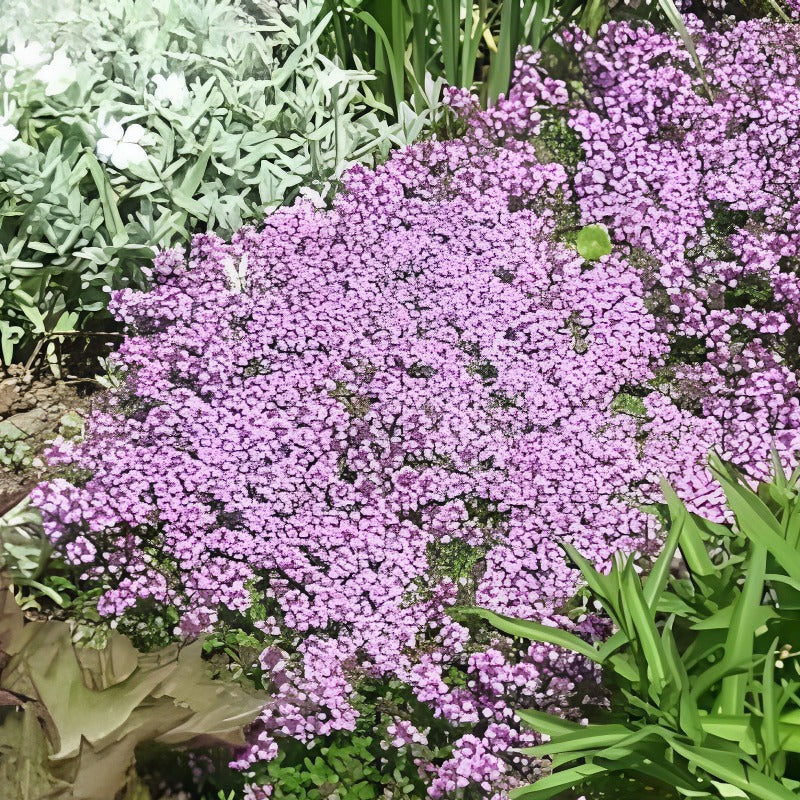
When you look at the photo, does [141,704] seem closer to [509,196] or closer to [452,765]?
[452,765]

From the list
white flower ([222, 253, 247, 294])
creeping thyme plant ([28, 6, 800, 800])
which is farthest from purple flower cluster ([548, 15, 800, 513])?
white flower ([222, 253, 247, 294])

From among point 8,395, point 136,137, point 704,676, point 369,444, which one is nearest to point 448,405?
point 369,444

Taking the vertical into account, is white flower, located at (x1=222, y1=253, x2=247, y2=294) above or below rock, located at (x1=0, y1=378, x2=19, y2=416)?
above

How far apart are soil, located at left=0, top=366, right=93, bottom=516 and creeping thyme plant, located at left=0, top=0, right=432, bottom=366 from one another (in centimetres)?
13

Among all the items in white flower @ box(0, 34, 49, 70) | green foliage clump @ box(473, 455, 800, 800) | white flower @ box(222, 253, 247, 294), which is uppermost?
white flower @ box(0, 34, 49, 70)

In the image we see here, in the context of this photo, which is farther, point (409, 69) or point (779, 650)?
point (409, 69)

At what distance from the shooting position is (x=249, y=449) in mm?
2879

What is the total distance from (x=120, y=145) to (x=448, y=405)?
1489mm

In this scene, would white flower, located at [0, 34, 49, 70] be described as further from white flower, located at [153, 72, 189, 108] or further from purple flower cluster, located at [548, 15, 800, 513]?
purple flower cluster, located at [548, 15, 800, 513]

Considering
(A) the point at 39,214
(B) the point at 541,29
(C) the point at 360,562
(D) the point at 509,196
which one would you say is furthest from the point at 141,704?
(B) the point at 541,29

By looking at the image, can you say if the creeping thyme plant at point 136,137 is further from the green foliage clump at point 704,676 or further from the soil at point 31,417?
the green foliage clump at point 704,676

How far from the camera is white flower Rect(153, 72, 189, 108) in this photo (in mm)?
3350

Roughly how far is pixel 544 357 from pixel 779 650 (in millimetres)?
1113

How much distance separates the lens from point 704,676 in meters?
2.09
